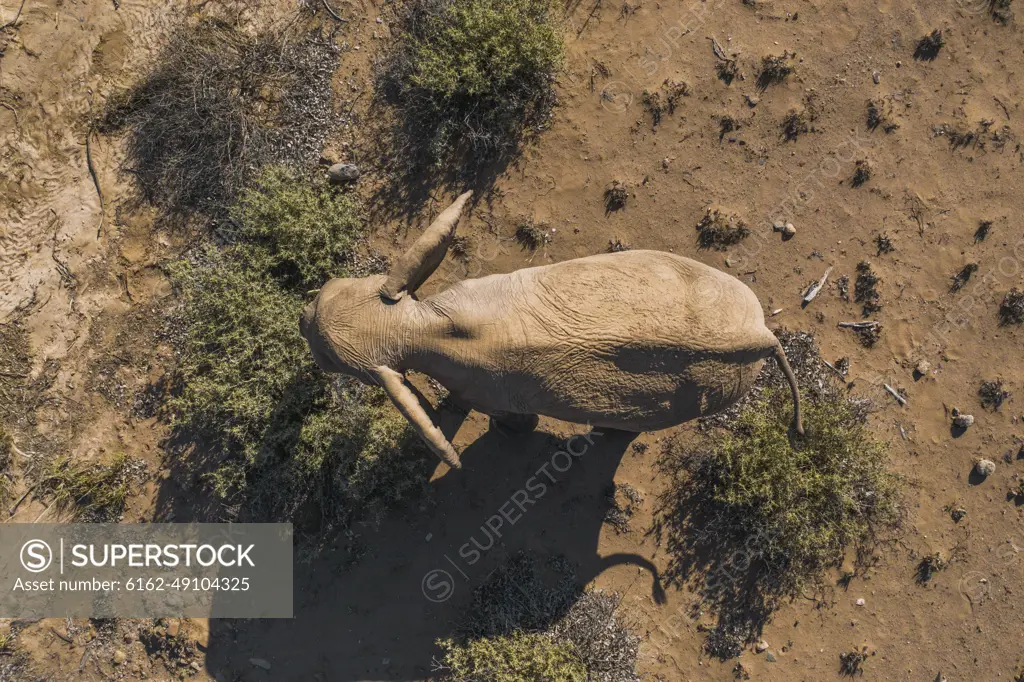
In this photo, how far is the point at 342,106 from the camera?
25.5 ft

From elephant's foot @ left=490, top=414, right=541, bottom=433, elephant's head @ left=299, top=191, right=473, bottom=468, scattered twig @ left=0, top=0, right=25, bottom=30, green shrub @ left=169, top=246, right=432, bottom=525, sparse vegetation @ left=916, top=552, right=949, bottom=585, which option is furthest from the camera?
scattered twig @ left=0, top=0, right=25, bottom=30

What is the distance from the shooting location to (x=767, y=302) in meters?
7.51

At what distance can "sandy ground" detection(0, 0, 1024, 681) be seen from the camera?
7383mm

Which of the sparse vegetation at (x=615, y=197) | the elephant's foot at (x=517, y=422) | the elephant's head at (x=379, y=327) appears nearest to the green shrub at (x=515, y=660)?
the elephant's foot at (x=517, y=422)

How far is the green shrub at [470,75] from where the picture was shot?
23.8 ft

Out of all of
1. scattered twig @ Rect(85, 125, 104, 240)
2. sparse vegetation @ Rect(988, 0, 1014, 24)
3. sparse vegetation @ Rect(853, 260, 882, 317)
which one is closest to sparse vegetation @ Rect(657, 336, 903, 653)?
sparse vegetation @ Rect(853, 260, 882, 317)

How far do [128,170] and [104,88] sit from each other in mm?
1209

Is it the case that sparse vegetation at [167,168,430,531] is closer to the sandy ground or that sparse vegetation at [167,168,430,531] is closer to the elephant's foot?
the sandy ground

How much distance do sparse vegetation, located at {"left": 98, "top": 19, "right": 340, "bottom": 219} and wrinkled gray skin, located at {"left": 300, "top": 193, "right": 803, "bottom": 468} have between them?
361 centimetres

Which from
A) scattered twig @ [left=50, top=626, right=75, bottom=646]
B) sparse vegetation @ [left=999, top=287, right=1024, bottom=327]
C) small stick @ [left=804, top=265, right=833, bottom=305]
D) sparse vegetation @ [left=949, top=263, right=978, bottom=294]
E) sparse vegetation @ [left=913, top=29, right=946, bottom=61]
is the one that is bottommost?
scattered twig @ [left=50, top=626, right=75, bottom=646]

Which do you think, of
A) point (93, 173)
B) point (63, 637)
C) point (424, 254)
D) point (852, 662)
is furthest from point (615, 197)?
point (63, 637)

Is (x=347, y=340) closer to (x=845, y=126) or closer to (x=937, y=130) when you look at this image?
(x=845, y=126)

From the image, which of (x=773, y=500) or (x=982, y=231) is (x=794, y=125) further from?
(x=773, y=500)

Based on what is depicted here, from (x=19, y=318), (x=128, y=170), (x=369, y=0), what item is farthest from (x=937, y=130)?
(x=19, y=318)
